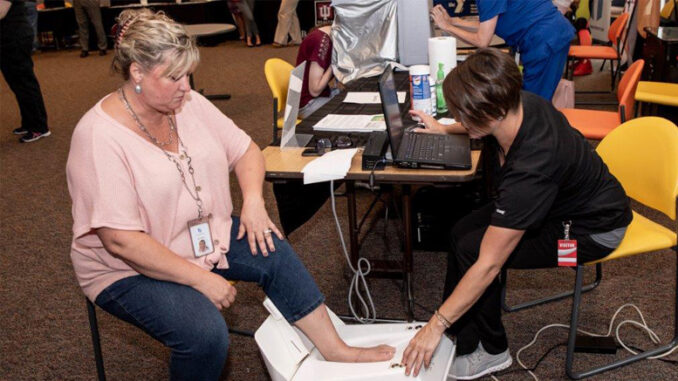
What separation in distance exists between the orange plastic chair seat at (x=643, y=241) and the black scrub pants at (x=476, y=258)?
4cm

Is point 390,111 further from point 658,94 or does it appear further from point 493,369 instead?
point 658,94

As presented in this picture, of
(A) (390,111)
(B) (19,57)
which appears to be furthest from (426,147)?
(B) (19,57)

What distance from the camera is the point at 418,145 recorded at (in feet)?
6.71

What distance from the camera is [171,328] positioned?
154 cm

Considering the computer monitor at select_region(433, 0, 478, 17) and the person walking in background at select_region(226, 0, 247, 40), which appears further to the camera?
the person walking in background at select_region(226, 0, 247, 40)

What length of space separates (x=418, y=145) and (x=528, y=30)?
1326 millimetres

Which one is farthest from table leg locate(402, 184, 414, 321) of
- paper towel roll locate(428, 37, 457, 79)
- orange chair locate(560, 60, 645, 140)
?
orange chair locate(560, 60, 645, 140)

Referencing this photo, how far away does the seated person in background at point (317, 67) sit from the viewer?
2.90 m

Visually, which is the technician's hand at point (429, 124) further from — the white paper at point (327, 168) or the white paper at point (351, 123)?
the white paper at point (327, 168)

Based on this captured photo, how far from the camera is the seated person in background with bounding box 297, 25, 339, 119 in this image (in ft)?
9.52

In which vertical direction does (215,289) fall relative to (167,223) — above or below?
below

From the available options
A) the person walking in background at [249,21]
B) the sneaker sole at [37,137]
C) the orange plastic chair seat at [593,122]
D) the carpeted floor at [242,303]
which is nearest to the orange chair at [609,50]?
the orange plastic chair seat at [593,122]

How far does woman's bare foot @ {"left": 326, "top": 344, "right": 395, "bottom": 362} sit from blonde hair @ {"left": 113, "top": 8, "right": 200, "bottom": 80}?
804mm

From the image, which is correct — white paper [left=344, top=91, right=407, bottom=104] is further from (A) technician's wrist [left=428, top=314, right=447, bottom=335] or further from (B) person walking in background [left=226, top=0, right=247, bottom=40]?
(B) person walking in background [left=226, top=0, right=247, bottom=40]
